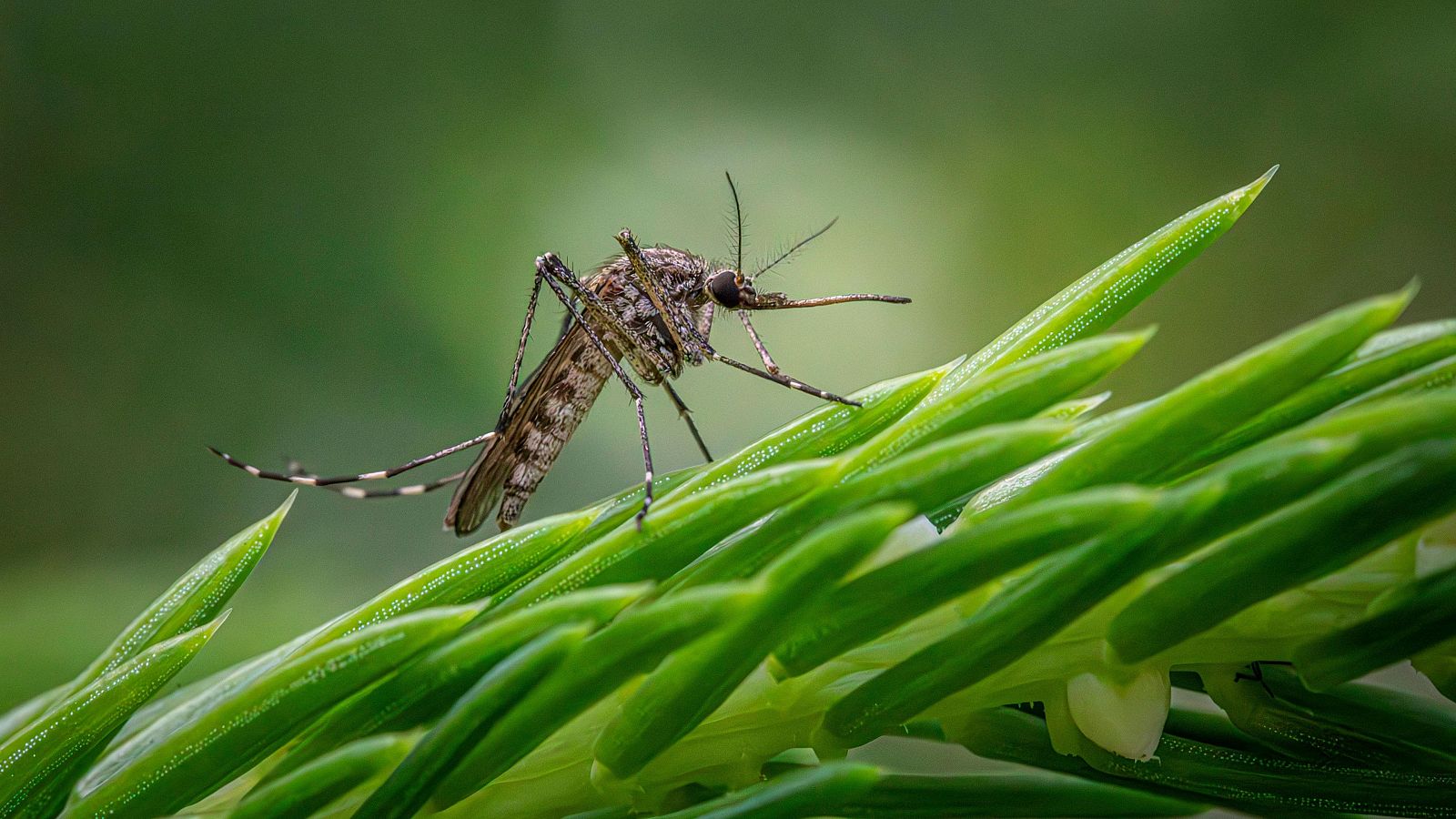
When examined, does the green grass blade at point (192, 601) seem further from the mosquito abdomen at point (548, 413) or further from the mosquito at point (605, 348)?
the mosquito abdomen at point (548, 413)

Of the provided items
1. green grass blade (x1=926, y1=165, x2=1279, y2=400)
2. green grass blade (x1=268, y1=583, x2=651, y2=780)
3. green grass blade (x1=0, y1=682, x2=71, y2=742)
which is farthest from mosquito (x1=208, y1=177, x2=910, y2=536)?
green grass blade (x1=268, y1=583, x2=651, y2=780)

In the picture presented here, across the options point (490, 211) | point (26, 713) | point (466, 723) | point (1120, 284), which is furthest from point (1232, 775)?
point (490, 211)

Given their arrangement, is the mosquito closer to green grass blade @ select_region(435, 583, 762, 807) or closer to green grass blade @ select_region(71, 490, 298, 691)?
green grass blade @ select_region(71, 490, 298, 691)

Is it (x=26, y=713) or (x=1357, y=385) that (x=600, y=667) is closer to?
(x=1357, y=385)

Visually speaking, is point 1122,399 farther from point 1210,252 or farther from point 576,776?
point 576,776

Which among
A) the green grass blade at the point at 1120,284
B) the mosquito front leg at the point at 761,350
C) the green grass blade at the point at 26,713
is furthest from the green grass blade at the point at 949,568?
the mosquito front leg at the point at 761,350
